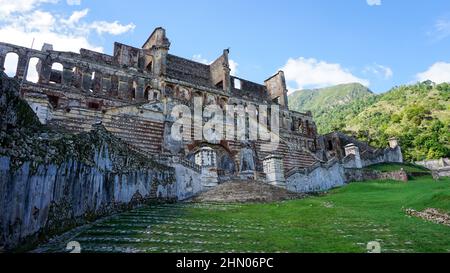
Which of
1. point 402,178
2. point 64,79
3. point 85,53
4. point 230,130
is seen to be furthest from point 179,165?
point 85,53

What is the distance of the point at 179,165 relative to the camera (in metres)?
18.8

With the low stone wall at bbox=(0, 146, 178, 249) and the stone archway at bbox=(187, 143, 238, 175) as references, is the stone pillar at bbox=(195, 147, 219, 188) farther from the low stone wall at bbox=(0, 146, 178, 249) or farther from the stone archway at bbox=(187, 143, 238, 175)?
the low stone wall at bbox=(0, 146, 178, 249)

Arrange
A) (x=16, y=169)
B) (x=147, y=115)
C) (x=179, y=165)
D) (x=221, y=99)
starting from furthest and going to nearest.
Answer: (x=221, y=99), (x=147, y=115), (x=179, y=165), (x=16, y=169)

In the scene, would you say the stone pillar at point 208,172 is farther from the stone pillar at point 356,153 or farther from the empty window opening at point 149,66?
the empty window opening at point 149,66

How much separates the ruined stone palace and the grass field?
733 cm

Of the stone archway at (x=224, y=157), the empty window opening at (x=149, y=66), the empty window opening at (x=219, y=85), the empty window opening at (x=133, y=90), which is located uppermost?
the empty window opening at (x=149, y=66)

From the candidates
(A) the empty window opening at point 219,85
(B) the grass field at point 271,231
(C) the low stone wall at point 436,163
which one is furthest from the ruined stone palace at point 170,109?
(B) the grass field at point 271,231

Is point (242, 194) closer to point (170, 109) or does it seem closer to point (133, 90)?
point (170, 109)

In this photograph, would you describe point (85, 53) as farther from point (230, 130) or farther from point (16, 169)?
point (16, 169)

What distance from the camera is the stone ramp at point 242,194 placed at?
17062 millimetres

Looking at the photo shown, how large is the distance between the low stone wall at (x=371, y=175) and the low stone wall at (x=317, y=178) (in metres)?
1.28

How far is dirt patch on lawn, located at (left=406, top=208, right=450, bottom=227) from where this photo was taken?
10366 mm

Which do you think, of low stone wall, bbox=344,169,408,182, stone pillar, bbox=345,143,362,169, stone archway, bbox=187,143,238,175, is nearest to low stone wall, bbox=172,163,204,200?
stone archway, bbox=187,143,238,175
